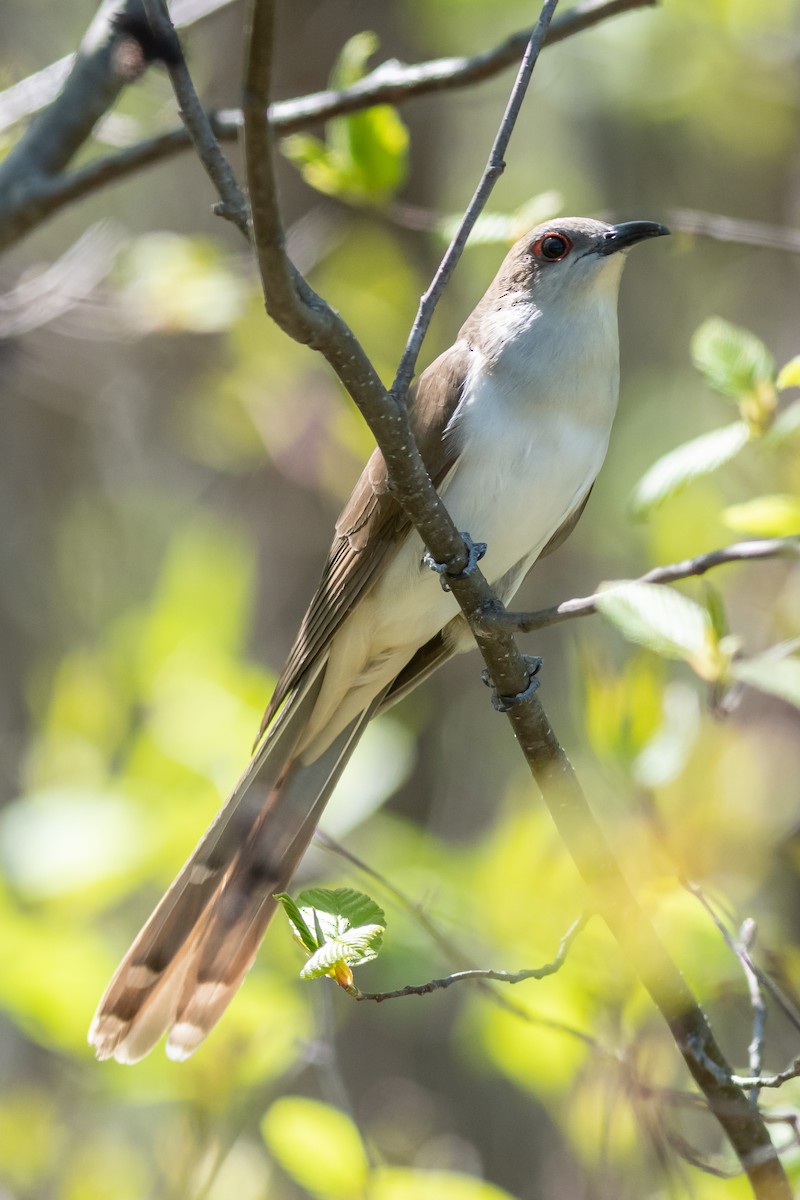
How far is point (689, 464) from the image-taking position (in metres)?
3.25

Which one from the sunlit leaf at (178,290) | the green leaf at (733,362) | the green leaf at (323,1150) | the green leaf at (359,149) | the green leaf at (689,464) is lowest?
the green leaf at (323,1150)

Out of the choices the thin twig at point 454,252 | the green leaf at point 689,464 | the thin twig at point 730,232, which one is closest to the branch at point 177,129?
the thin twig at point 730,232

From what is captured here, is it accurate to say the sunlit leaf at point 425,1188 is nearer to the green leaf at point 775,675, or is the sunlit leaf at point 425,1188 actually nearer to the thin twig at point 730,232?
the green leaf at point 775,675

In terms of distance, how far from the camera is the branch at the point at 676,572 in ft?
8.29

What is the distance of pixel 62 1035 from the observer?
416cm

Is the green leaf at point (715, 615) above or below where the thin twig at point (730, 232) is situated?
below

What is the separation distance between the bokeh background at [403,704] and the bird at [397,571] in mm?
357

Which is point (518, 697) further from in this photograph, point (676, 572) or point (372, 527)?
point (372, 527)

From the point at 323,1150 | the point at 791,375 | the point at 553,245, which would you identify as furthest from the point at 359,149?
the point at 323,1150

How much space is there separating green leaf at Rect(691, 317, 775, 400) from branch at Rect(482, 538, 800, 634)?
60cm

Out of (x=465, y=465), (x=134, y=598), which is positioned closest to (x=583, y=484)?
(x=465, y=465)

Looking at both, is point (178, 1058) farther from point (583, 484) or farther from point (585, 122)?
point (585, 122)

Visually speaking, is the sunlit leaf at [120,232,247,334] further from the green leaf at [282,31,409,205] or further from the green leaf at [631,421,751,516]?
the green leaf at [631,421,751,516]

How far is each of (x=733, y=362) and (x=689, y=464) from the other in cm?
28
